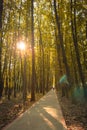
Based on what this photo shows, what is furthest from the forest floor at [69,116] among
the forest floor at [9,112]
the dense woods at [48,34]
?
the dense woods at [48,34]

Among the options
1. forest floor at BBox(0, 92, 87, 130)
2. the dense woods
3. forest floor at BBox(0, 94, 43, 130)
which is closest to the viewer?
forest floor at BBox(0, 92, 87, 130)

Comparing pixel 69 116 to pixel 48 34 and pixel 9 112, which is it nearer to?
pixel 9 112

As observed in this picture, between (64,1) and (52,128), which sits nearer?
(52,128)

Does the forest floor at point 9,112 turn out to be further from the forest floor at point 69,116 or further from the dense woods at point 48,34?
the dense woods at point 48,34

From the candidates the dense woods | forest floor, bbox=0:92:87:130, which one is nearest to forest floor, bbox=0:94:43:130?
forest floor, bbox=0:92:87:130

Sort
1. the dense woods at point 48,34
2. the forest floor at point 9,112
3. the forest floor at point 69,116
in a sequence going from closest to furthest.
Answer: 1. the forest floor at point 69,116
2. the forest floor at point 9,112
3. the dense woods at point 48,34

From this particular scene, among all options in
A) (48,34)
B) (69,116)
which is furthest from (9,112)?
(48,34)

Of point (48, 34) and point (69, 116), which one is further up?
point (48, 34)

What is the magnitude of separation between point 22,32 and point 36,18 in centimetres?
630

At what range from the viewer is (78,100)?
1928 cm

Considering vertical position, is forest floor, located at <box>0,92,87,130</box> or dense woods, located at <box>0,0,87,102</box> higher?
dense woods, located at <box>0,0,87,102</box>

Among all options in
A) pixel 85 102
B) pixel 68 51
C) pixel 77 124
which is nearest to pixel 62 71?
pixel 68 51

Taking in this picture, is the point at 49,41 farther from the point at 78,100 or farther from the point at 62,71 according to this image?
the point at 78,100

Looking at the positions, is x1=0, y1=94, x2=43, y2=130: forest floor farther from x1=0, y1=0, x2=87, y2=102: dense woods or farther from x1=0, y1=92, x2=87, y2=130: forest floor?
x1=0, y1=0, x2=87, y2=102: dense woods
